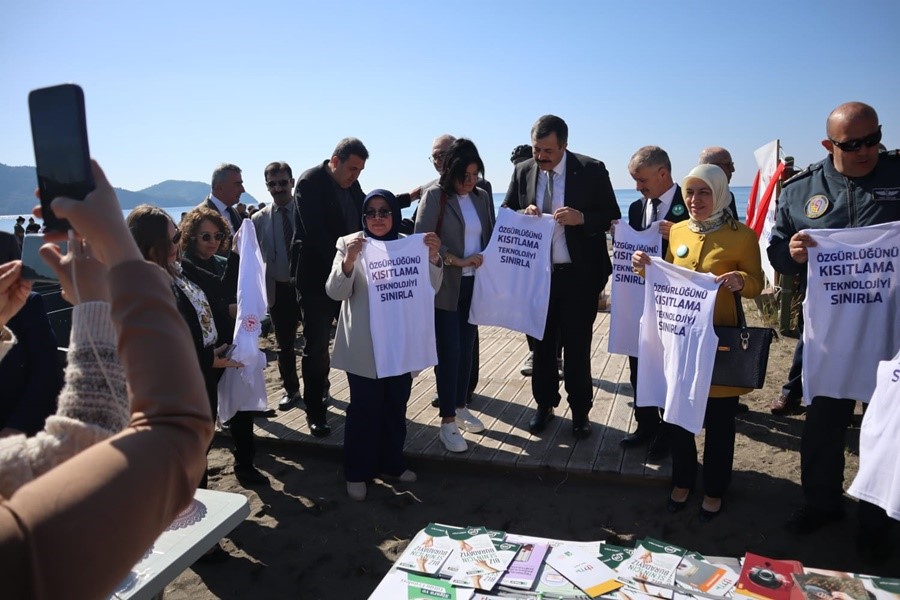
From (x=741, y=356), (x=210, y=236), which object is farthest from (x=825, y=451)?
(x=210, y=236)

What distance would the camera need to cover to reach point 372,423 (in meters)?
4.55

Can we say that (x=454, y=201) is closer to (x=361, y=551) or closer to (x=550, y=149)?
(x=550, y=149)

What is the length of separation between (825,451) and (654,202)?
6.86 feet

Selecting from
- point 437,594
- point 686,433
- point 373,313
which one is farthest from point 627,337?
point 437,594

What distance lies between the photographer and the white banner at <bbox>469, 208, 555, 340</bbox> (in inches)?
194

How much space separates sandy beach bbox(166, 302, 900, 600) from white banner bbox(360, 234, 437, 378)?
103 centimetres

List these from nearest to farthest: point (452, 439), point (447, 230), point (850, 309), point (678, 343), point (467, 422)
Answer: point (850, 309) < point (678, 343) < point (447, 230) < point (452, 439) < point (467, 422)

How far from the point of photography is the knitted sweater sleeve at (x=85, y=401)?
37.5 inches

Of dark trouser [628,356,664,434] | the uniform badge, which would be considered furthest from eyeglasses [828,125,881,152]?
dark trouser [628,356,664,434]

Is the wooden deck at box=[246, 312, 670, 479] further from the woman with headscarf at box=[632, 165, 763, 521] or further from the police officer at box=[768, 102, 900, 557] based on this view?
the police officer at box=[768, 102, 900, 557]

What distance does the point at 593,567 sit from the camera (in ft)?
8.27

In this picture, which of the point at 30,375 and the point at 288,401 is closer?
the point at 30,375

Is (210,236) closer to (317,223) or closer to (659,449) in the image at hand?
(317,223)

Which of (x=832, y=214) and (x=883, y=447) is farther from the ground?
(x=832, y=214)
